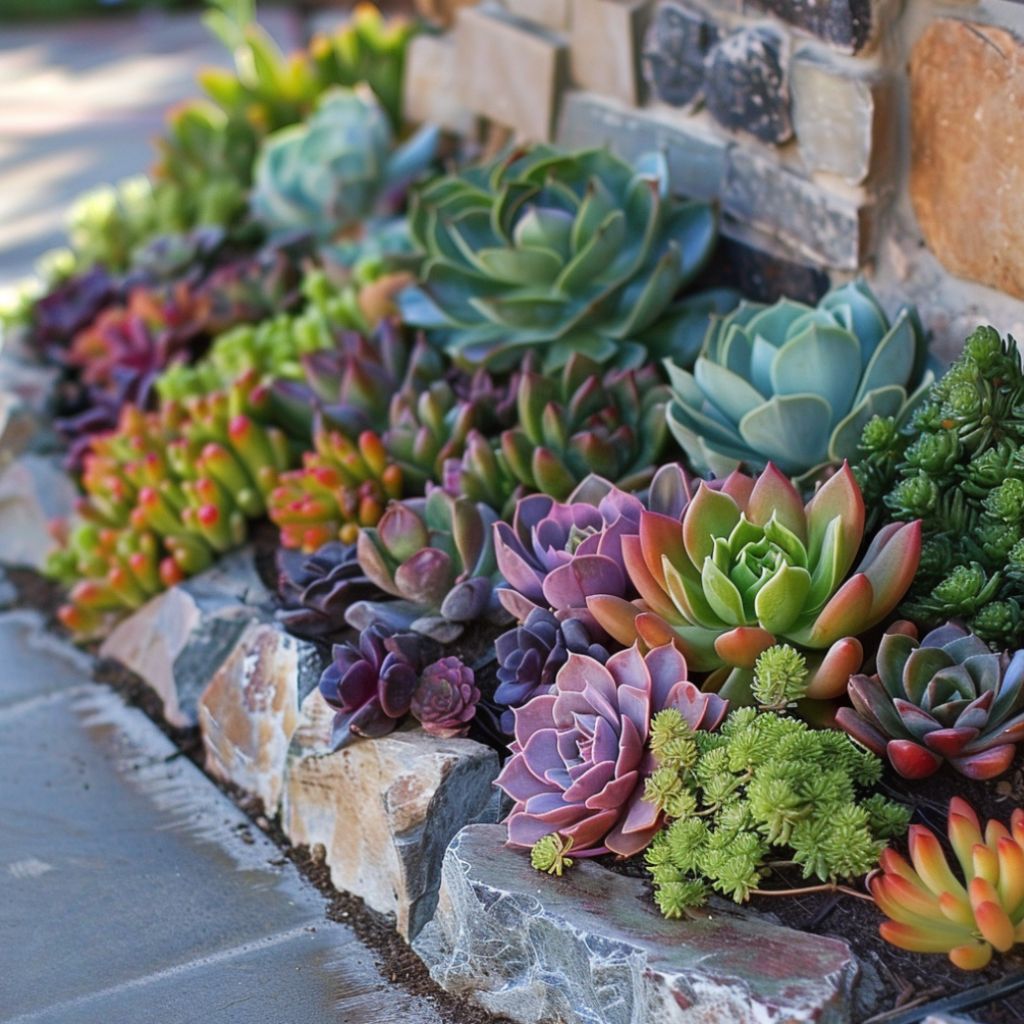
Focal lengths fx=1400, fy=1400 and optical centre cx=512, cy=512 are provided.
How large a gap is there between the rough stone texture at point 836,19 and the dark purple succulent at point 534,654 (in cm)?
114

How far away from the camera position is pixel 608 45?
10.2 ft

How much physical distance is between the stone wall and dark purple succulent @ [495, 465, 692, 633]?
0.64 m

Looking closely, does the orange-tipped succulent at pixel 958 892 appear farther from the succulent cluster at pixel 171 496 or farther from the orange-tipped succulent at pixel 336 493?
the succulent cluster at pixel 171 496

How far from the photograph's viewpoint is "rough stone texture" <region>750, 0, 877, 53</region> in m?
2.37

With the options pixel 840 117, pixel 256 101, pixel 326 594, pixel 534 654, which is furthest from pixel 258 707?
pixel 256 101

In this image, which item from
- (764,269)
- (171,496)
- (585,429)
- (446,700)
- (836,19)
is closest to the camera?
(446,700)

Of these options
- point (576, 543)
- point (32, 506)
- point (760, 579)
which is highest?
point (760, 579)

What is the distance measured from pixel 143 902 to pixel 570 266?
1.37 metres

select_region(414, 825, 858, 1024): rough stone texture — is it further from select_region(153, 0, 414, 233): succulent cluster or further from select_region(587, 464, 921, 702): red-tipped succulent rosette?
select_region(153, 0, 414, 233): succulent cluster

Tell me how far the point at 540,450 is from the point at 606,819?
29.5 inches

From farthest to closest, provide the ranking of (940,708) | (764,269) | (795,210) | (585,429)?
Answer: (764,269)
(795,210)
(585,429)
(940,708)

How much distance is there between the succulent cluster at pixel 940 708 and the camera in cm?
178

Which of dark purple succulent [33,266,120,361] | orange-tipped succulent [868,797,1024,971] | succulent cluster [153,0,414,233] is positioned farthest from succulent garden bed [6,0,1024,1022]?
succulent cluster [153,0,414,233]

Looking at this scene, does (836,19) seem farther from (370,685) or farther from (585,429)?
(370,685)
